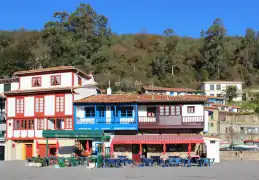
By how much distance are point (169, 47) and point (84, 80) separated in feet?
189

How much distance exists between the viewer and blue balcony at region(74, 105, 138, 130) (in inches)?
1453

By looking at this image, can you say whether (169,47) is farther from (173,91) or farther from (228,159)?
(228,159)

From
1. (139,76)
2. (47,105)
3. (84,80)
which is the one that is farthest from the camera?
(139,76)

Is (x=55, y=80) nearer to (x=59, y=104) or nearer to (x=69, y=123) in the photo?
(x=59, y=104)

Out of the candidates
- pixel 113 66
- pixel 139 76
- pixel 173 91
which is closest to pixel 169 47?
pixel 139 76

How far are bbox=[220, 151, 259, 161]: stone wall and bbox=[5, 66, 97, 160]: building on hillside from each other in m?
14.7

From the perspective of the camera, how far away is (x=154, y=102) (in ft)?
120

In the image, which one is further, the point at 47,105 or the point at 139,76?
the point at 139,76

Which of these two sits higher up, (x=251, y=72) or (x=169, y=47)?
(x=169, y=47)

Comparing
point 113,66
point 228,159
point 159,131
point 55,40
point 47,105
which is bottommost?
point 228,159

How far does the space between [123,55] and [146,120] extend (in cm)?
6646

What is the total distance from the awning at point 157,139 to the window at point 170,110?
2133mm

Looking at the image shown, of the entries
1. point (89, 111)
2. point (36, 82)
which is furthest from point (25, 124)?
point (89, 111)

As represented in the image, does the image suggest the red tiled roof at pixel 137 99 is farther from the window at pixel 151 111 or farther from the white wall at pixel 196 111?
the window at pixel 151 111
